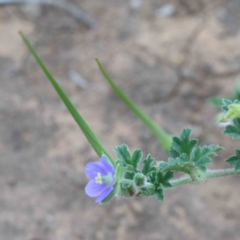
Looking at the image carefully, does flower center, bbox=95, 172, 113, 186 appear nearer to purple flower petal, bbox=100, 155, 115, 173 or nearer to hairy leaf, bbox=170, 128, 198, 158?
purple flower petal, bbox=100, 155, 115, 173

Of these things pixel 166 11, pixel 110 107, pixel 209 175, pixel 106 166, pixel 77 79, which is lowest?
pixel 209 175

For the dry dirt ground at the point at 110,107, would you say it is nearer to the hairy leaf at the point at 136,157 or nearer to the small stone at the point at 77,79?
the small stone at the point at 77,79

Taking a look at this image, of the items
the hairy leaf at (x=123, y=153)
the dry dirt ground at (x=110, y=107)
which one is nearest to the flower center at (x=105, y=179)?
the hairy leaf at (x=123, y=153)

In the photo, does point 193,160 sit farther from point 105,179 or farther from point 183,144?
point 105,179

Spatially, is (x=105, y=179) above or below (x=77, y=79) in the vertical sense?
below

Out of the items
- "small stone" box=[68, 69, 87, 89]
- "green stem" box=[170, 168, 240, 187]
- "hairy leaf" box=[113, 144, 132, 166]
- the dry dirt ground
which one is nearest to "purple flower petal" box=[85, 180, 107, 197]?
"hairy leaf" box=[113, 144, 132, 166]

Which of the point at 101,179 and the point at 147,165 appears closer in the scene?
the point at 101,179

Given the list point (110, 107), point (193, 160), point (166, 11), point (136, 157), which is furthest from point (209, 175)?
point (166, 11)

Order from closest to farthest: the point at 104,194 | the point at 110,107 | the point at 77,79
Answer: the point at 104,194 < the point at 110,107 < the point at 77,79
